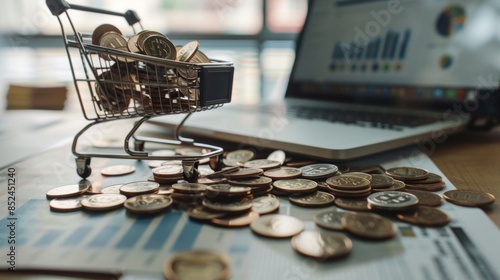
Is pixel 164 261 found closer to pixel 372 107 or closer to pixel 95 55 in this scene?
Answer: pixel 95 55

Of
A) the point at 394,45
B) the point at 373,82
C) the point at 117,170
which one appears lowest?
the point at 117,170

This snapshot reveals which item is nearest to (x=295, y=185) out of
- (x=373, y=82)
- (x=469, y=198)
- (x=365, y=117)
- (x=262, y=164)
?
(x=262, y=164)

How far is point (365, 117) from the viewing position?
93cm

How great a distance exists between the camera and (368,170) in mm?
622

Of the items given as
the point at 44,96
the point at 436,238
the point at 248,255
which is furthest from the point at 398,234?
the point at 44,96

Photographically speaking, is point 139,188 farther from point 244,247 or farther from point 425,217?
point 425,217

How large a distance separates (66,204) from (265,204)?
0.83 ft

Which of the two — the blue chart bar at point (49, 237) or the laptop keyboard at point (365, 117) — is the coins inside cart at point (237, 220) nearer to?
the blue chart bar at point (49, 237)

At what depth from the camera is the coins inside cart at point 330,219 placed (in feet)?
1.36

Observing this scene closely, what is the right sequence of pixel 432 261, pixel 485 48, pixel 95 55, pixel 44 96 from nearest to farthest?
1. pixel 432 261
2. pixel 95 55
3. pixel 485 48
4. pixel 44 96

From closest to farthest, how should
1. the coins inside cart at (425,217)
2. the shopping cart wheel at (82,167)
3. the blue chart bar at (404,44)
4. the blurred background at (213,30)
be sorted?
the coins inside cart at (425,217) < the shopping cart wheel at (82,167) < the blue chart bar at (404,44) < the blurred background at (213,30)

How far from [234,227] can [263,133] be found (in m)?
0.34

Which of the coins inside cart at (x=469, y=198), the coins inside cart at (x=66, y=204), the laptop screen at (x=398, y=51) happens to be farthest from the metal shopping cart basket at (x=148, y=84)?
the laptop screen at (x=398, y=51)

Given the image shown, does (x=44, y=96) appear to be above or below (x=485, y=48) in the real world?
below
